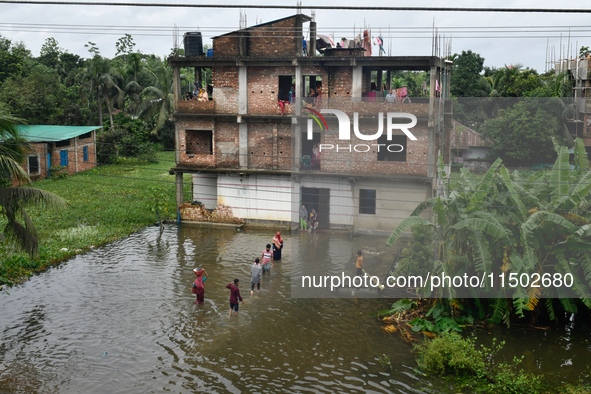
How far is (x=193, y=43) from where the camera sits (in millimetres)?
27344

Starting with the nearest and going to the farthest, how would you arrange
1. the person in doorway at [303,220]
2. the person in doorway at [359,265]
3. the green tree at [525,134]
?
1. the person in doorway at [359,265]
2. the person in doorway at [303,220]
3. the green tree at [525,134]

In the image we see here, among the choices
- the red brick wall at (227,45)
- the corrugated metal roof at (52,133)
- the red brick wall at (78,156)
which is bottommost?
the red brick wall at (78,156)

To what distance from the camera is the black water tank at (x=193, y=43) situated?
2717cm

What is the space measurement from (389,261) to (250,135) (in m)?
8.96

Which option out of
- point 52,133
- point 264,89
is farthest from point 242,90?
point 52,133

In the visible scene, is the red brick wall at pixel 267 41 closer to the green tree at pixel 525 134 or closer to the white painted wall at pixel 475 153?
the green tree at pixel 525 134

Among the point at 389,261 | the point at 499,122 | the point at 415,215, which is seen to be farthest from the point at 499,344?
the point at 499,122

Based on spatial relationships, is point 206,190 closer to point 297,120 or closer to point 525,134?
point 297,120

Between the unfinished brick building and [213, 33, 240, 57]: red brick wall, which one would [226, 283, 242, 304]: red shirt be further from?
[213, 33, 240, 57]: red brick wall

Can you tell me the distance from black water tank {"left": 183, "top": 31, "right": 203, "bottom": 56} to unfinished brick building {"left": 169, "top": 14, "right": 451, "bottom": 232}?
99 centimetres

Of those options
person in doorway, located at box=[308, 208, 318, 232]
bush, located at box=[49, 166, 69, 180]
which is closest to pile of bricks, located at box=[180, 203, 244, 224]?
person in doorway, located at box=[308, 208, 318, 232]

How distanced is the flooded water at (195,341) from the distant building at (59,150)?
1749cm

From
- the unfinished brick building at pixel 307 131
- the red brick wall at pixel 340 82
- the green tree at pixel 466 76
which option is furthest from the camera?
the green tree at pixel 466 76

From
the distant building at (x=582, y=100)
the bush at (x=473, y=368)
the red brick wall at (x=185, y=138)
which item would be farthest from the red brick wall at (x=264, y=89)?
the distant building at (x=582, y=100)
